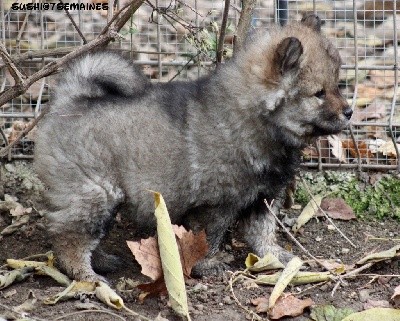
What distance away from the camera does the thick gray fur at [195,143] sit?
213 inches

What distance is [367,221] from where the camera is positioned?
6.50 m

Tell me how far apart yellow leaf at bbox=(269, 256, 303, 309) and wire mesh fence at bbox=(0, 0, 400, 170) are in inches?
56.1

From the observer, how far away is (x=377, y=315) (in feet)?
16.0

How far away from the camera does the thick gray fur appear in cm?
542

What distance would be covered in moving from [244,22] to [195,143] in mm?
1054

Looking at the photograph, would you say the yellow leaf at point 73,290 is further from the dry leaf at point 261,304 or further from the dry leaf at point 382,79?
the dry leaf at point 382,79

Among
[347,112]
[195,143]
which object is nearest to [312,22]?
[347,112]

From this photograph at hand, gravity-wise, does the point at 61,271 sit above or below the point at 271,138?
below

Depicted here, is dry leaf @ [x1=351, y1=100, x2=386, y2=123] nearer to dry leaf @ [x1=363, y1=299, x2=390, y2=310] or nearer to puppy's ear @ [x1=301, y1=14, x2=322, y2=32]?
puppy's ear @ [x1=301, y1=14, x2=322, y2=32]

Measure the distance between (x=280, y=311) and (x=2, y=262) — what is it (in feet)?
6.39

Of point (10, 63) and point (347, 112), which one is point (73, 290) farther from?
point (347, 112)

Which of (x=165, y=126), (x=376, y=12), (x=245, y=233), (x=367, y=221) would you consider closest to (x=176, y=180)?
(x=165, y=126)

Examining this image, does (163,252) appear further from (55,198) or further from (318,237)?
(318,237)

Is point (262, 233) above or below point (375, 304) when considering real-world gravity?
above
